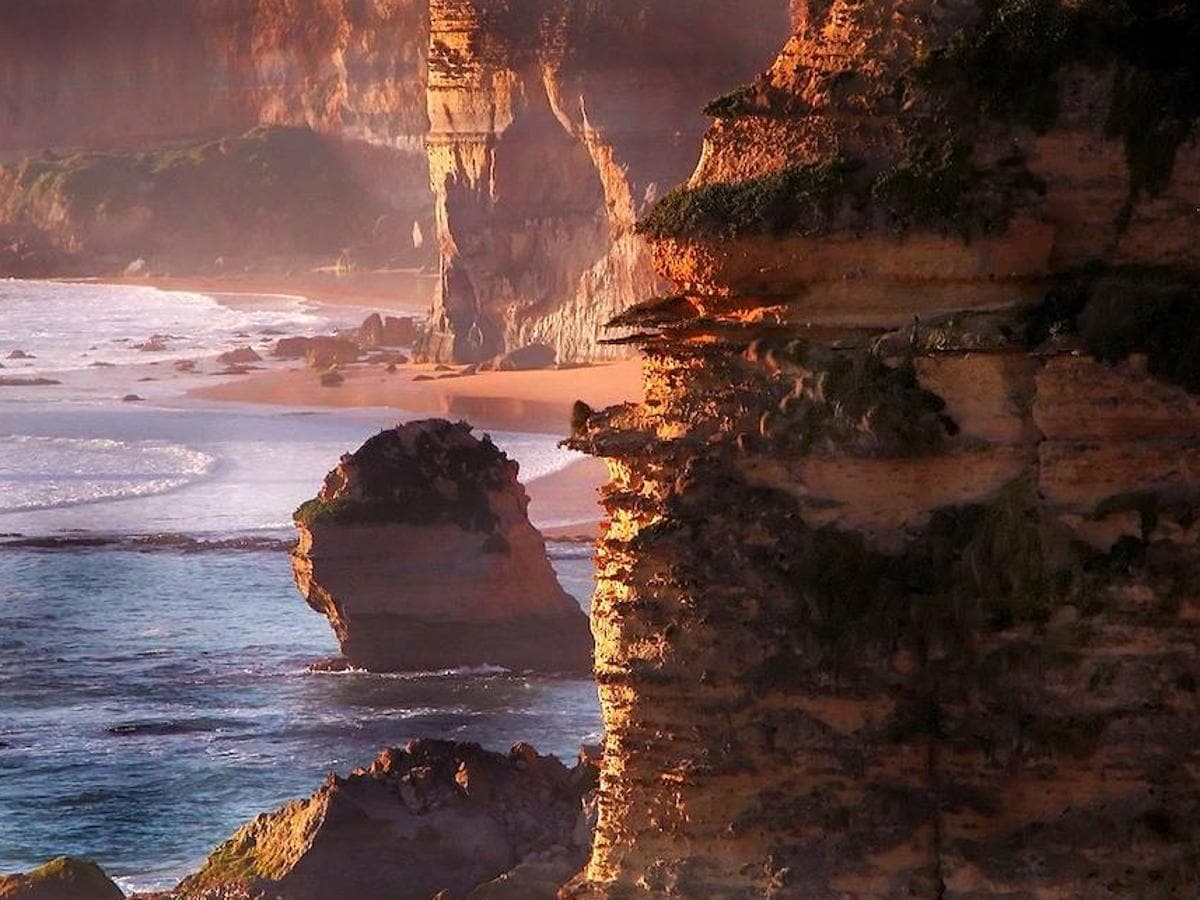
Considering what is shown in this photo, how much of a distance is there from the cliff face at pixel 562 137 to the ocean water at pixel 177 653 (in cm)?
788

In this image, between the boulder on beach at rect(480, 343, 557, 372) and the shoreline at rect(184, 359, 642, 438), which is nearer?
the shoreline at rect(184, 359, 642, 438)

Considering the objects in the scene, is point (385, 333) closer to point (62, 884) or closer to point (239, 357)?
point (239, 357)

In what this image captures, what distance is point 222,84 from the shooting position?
142 meters

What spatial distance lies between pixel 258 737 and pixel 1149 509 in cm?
2472

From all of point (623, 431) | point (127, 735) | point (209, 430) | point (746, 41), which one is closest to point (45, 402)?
point (209, 430)

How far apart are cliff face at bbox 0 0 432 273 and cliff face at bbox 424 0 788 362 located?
3645 cm

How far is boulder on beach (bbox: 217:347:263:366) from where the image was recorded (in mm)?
88000

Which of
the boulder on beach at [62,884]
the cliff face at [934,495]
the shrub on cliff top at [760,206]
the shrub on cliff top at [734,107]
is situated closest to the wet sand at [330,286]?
the boulder on beach at [62,884]

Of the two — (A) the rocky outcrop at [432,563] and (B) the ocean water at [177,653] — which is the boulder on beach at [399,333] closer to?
(B) the ocean water at [177,653]

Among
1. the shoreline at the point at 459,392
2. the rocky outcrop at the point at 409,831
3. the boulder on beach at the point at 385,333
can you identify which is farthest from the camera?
the boulder on beach at the point at 385,333

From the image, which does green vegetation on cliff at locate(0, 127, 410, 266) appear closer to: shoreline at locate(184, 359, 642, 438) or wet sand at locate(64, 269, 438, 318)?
wet sand at locate(64, 269, 438, 318)

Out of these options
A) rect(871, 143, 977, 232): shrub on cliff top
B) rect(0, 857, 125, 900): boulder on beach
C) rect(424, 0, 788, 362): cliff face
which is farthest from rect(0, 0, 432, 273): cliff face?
rect(871, 143, 977, 232): shrub on cliff top

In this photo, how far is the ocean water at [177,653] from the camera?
3256 centimetres

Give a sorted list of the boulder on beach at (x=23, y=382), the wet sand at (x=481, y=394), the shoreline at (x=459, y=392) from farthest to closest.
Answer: the boulder on beach at (x=23, y=382)
the shoreline at (x=459, y=392)
the wet sand at (x=481, y=394)
